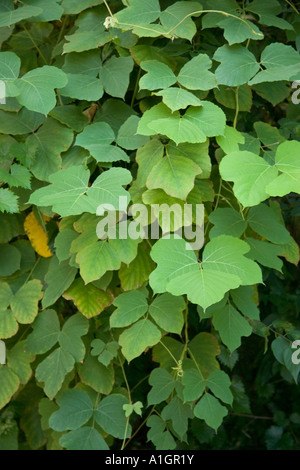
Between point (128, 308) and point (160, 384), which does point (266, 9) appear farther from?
point (160, 384)

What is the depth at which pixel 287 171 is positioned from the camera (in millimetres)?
1104

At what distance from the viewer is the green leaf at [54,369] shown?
1.36 meters

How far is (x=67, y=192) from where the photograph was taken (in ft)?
3.78

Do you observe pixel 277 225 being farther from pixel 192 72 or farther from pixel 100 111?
pixel 100 111

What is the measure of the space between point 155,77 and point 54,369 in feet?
2.49

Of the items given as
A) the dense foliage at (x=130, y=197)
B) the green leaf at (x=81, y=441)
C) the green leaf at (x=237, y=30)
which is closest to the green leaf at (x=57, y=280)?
the dense foliage at (x=130, y=197)

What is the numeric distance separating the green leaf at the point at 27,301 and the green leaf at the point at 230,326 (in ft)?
1.51

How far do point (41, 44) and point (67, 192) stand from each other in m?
0.70

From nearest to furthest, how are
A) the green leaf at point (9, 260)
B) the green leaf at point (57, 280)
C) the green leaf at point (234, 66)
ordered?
the green leaf at point (234, 66) → the green leaf at point (57, 280) → the green leaf at point (9, 260)

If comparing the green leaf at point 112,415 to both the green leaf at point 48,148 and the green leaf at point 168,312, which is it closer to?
the green leaf at point 168,312

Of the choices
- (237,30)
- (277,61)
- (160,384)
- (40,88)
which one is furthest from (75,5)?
(160,384)

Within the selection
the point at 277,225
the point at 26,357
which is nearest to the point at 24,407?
the point at 26,357

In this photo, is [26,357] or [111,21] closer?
[111,21]

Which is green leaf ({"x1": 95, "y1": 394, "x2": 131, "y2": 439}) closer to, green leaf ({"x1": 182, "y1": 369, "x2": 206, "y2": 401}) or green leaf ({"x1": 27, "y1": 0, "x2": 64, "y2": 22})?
green leaf ({"x1": 182, "y1": 369, "x2": 206, "y2": 401})
